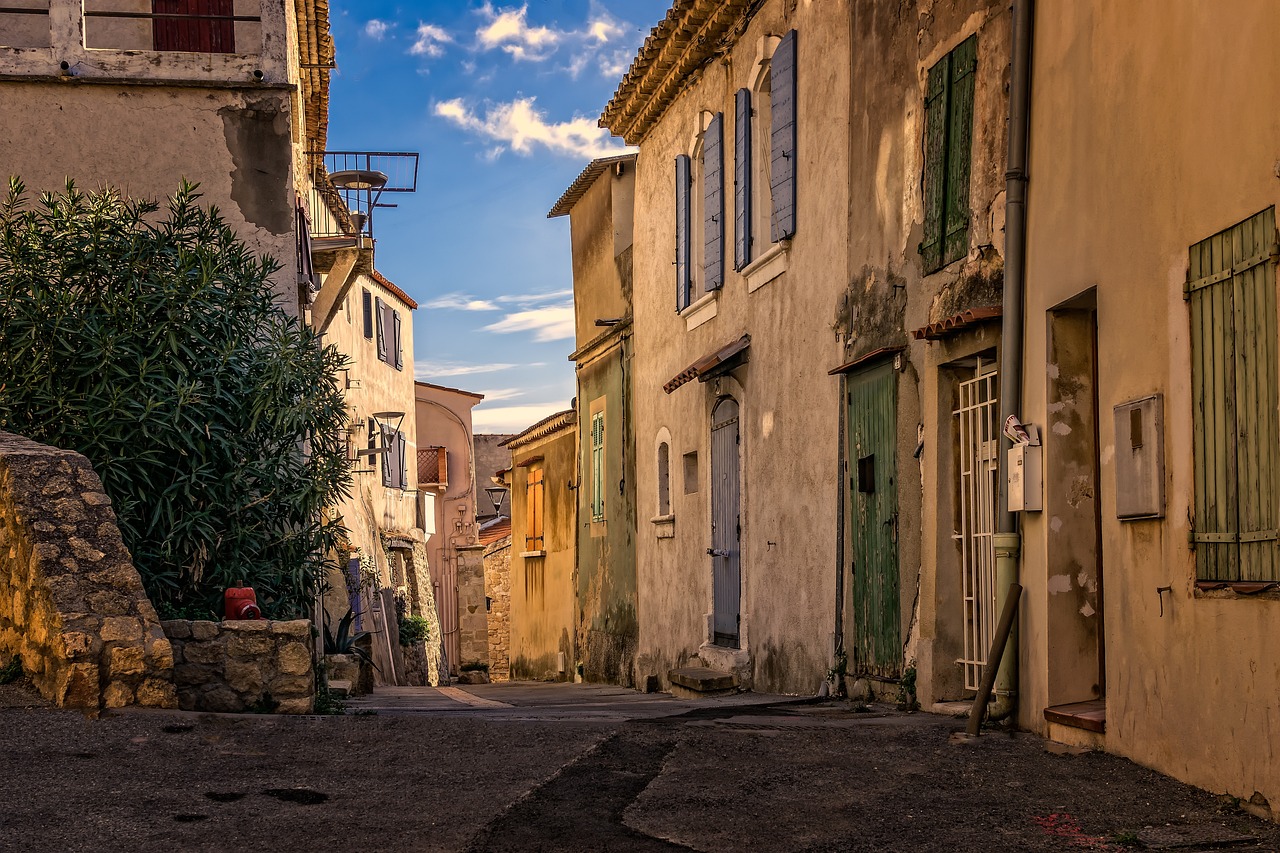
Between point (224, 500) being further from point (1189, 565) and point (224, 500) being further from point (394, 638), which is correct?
point (394, 638)

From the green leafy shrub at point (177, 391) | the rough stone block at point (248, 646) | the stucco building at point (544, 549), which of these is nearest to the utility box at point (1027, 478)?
the rough stone block at point (248, 646)

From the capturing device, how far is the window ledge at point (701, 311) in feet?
51.5

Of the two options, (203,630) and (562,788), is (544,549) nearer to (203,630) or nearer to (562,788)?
(203,630)

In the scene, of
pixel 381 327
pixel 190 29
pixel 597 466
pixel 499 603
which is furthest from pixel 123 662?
pixel 499 603

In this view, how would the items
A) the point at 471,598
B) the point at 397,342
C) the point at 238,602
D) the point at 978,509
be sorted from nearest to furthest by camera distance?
the point at 978,509, the point at 238,602, the point at 397,342, the point at 471,598

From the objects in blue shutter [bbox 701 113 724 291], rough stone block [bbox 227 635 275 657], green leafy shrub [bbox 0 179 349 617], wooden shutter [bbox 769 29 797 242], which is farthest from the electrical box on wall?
blue shutter [bbox 701 113 724 291]

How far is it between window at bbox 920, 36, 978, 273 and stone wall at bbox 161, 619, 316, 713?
16.0ft

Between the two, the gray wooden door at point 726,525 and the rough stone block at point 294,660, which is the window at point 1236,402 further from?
the gray wooden door at point 726,525

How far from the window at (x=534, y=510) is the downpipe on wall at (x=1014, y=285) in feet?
55.3

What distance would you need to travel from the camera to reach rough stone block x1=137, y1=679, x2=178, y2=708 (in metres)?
8.31

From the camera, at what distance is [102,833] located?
5598 mm

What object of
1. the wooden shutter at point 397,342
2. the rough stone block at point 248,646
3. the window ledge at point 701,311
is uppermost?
the wooden shutter at point 397,342

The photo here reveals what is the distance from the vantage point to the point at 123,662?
8250mm

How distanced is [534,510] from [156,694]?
17.3 metres
